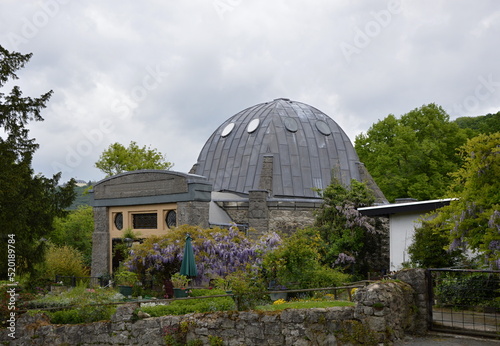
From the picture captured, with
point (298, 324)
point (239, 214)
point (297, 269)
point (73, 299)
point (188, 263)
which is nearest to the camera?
point (298, 324)

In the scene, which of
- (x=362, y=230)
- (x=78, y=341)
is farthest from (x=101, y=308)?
(x=362, y=230)

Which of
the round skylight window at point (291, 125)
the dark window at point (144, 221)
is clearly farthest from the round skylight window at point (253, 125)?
the dark window at point (144, 221)

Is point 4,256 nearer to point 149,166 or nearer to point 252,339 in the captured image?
point 252,339

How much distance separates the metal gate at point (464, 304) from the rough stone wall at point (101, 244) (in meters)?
17.2

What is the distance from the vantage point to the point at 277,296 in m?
16.3

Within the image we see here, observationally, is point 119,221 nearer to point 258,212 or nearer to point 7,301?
point 258,212

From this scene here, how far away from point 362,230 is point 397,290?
13093mm

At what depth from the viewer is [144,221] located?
27.2 metres

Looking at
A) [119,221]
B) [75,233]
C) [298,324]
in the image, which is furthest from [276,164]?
[298,324]

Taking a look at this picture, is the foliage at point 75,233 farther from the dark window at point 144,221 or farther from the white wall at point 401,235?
the white wall at point 401,235

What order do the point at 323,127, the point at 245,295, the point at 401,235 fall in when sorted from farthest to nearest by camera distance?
the point at 323,127
the point at 401,235
the point at 245,295

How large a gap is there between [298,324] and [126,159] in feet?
119

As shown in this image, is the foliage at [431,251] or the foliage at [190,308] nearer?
the foliage at [190,308]

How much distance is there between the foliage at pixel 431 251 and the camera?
1959cm
